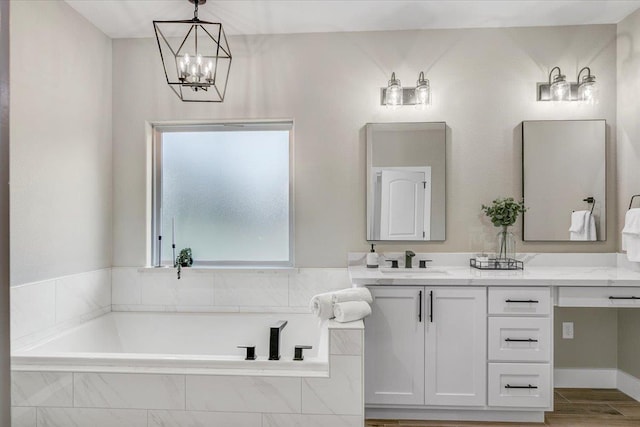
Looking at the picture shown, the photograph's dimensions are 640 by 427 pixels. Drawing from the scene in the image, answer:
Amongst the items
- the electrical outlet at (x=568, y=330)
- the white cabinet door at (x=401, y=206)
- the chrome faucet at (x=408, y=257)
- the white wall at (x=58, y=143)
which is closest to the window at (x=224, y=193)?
the white wall at (x=58, y=143)

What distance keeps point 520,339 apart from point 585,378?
102 centimetres

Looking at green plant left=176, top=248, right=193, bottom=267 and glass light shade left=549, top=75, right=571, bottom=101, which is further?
green plant left=176, top=248, right=193, bottom=267

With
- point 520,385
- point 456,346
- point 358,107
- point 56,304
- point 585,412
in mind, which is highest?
point 358,107

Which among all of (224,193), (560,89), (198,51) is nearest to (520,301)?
(560,89)

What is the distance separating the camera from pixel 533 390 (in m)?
2.43

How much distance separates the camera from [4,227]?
31 centimetres

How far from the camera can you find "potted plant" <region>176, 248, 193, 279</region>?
124 inches

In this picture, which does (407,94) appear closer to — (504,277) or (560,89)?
(560,89)

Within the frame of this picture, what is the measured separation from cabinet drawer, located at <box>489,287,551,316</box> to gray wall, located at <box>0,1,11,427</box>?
2504 millimetres

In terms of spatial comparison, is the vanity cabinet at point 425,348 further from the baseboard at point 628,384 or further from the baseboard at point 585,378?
the baseboard at point 628,384

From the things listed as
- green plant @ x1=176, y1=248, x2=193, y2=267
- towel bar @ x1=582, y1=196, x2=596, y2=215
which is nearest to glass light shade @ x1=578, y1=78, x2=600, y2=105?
towel bar @ x1=582, y1=196, x2=596, y2=215

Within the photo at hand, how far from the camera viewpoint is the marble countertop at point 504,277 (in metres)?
2.41

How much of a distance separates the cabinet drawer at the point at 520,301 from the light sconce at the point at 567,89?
1441mm

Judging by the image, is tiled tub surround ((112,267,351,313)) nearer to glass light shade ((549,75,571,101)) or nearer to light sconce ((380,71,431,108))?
light sconce ((380,71,431,108))
